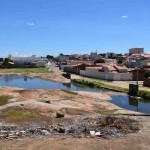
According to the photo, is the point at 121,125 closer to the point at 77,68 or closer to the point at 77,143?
the point at 77,143

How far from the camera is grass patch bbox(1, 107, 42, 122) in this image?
29.8 m

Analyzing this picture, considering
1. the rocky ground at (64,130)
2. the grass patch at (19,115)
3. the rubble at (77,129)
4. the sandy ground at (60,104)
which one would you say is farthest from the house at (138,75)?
the rubble at (77,129)

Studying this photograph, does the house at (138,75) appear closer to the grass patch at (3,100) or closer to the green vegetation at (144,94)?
the green vegetation at (144,94)

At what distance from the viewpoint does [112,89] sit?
63000 mm

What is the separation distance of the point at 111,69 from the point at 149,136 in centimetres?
5888

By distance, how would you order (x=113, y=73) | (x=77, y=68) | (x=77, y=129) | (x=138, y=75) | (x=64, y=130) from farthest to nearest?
(x=77, y=68) < (x=113, y=73) < (x=138, y=75) < (x=77, y=129) < (x=64, y=130)

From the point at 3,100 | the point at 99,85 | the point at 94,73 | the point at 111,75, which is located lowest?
the point at 99,85

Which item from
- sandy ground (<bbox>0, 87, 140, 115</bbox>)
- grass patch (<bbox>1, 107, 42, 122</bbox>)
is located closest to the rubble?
grass patch (<bbox>1, 107, 42, 122</bbox>)

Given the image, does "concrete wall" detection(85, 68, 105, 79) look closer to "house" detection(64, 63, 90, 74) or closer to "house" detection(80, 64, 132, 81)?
"house" detection(80, 64, 132, 81)

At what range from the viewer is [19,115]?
3138 cm

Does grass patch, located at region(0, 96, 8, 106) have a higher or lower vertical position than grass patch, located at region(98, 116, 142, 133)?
lower

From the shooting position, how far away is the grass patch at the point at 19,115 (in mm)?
29766

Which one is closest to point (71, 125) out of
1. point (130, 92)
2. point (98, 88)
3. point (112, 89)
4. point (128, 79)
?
point (130, 92)

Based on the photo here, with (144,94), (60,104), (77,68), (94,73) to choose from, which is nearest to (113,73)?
(94,73)
